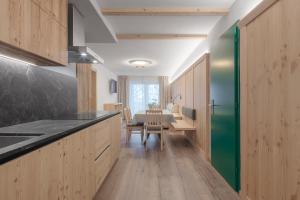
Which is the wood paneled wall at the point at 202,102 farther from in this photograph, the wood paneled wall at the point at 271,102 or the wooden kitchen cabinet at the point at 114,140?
the wooden kitchen cabinet at the point at 114,140

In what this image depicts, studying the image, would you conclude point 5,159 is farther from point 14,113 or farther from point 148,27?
point 148,27

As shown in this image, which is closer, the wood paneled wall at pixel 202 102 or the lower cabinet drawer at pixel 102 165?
the lower cabinet drawer at pixel 102 165

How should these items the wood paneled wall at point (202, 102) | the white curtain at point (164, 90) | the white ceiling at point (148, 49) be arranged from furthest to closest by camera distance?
the white curtain at point (164, 90) < the white ceiling at point (148, 49) < the wood paneled wall at point (202, 102)

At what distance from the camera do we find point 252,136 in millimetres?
2033

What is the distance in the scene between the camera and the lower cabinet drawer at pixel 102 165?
7.42 ft

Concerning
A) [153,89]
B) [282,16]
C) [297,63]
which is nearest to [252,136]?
[297,63]

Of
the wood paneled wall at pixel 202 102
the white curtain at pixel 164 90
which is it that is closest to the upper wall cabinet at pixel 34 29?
the wood paneled wall at pixel 202 102

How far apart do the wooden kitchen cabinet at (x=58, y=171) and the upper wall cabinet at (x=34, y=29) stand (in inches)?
27.8

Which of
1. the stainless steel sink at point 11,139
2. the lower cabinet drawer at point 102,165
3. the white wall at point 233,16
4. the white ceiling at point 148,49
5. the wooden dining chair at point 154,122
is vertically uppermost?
the white ceiling at point 148,49

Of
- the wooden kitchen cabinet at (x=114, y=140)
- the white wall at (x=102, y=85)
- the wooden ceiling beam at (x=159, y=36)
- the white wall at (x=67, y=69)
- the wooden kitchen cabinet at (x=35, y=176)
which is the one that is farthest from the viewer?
the white wall at (x=102, y=85)

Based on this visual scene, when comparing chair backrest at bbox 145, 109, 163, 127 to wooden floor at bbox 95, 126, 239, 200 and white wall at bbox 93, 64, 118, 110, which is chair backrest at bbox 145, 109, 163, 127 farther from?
white wall at bbox 93, 64, 118, 110

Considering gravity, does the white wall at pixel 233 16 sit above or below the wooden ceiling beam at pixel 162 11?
below

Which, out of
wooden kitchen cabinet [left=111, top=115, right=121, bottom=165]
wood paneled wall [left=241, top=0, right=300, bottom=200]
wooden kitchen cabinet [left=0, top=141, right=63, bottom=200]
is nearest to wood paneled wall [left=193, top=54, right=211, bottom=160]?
wood paneled wall [left=241, top=0, right=300, bottom=200]

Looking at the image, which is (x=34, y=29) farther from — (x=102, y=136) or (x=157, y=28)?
(x=157, y=28)
